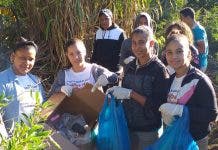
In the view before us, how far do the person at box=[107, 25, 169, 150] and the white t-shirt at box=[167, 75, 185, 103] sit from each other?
51 mm

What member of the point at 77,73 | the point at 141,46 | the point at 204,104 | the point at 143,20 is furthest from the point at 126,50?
the point at 204,104

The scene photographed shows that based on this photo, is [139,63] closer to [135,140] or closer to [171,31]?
[135,140]

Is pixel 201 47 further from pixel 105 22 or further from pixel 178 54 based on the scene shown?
pixel 178 54

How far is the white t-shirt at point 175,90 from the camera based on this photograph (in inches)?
114

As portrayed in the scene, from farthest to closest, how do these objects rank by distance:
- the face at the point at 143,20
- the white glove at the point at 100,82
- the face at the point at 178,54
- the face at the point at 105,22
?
1. the face at the point at 105,22
2. the face at the point at 143,20
3. the white glove at the point at 100,82
4. the face at the point at 178,54

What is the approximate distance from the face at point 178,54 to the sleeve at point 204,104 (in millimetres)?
195

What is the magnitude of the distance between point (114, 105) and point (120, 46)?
198cm

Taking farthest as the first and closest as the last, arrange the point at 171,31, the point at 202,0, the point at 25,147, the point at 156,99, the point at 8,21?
the point at 202,0 → the point at 8,21 → the point at 171,31 → the point at 156,99 → the point at 25,147

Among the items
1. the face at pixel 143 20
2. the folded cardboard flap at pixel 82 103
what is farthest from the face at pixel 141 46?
the face at pixel 143 20

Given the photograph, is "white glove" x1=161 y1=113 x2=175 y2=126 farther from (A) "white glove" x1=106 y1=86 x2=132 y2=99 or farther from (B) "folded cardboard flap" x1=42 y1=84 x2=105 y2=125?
(B) "folded cardboard flap" x1=42 y1=84 x2=105 y2=125

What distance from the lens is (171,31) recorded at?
413cm

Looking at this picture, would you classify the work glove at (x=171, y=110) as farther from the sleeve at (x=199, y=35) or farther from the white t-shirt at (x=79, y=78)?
the sleeve at (x=199, y=35)

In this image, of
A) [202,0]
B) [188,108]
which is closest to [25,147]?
[188,108]

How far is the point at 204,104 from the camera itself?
272cm
